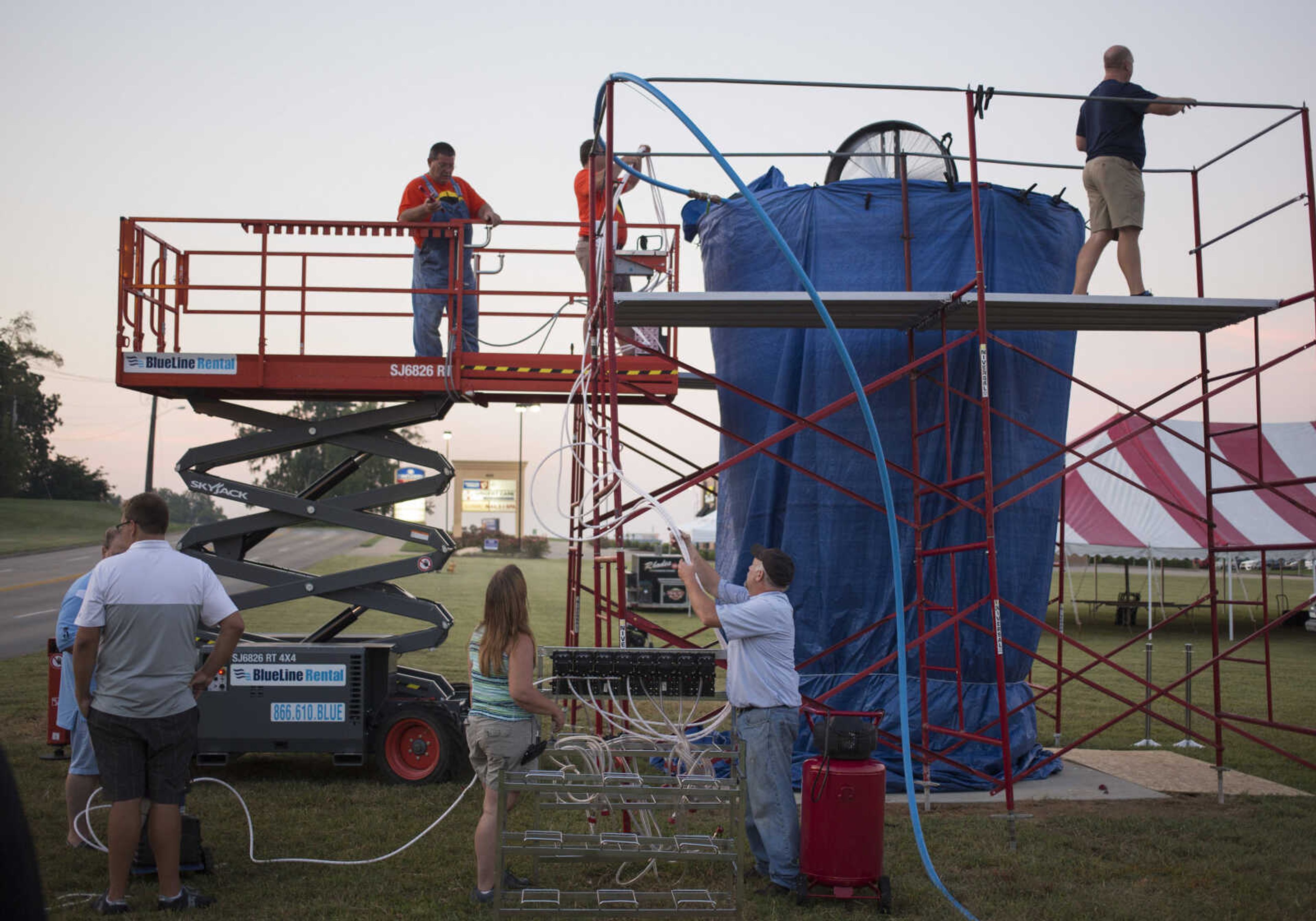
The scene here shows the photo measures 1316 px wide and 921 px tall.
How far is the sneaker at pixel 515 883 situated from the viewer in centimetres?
568

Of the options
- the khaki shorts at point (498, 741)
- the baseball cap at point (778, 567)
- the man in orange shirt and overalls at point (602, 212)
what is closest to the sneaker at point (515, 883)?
the khaki shorts at point (498, 741)

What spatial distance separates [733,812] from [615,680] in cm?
107

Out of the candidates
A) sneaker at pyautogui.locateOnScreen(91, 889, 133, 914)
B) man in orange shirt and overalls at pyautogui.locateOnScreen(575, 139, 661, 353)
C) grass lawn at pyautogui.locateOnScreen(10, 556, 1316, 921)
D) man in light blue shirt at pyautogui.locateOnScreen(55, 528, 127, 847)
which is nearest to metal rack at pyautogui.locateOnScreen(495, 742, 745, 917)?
grass lawn at pyautogui.locateOnScreen(10, 556, 1316, 921)

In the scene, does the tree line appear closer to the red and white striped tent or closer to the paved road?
the paved road

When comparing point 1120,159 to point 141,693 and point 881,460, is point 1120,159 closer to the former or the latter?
point 881,460

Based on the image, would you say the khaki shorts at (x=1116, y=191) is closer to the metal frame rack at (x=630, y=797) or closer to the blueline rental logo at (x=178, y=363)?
the metal frame rack at (x=630, y=797)

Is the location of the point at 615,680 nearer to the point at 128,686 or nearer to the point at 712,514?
the point at 128,686

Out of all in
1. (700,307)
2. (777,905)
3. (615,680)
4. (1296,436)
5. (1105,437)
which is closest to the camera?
(777,905)

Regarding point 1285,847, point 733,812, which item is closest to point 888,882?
point 733,812

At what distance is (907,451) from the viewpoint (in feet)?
28.9

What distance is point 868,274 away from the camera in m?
8.97

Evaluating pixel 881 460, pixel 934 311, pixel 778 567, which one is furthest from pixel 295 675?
pixel 934 311

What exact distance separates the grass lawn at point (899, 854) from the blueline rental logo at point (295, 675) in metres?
0.78

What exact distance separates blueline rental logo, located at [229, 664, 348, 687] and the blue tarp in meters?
3.52
